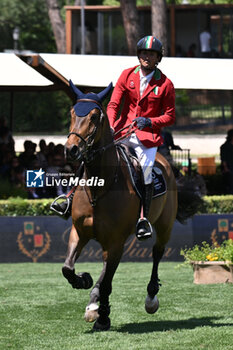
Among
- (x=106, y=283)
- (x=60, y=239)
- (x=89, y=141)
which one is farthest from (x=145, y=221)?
(x=60, y=239)

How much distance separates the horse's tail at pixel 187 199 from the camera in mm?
9906

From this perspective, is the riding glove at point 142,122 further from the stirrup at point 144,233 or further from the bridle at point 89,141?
the stirrup at point 144,233

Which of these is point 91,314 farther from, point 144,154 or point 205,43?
point 205,43

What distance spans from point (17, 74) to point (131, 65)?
7.22ft

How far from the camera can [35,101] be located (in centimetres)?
4372

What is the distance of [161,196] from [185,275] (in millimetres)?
3833

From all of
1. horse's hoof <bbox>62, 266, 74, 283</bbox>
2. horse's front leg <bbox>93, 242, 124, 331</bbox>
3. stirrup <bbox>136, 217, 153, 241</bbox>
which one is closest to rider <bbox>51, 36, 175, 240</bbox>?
stirrup <bbox>136, 217, 153, 241</bbox>

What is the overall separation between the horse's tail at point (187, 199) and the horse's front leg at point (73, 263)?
2265mm

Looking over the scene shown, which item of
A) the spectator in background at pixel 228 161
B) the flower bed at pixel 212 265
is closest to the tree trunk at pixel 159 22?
the spectator in background at pixel 228 161

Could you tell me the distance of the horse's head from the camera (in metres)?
6.84

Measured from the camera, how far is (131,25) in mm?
25906

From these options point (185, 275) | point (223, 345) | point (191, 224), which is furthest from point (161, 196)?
point (191, 224)

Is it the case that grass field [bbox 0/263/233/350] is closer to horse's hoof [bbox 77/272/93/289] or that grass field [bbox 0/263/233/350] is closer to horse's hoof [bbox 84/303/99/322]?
horse's hoof [bbox 84/303/99/322]

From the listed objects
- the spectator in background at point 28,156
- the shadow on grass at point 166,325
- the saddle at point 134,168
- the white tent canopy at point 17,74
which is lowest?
the shadow on grass at point 166,325
